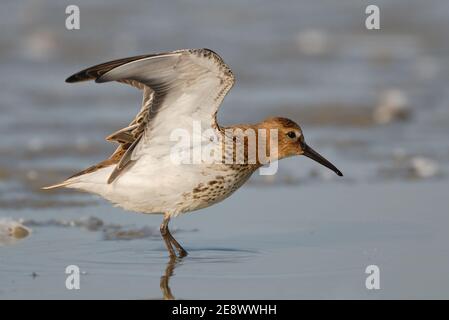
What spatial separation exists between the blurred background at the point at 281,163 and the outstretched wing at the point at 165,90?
749 mm

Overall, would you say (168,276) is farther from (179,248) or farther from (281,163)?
(281,163)

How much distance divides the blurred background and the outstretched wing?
75cm

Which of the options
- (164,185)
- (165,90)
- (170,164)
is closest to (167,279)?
(164,185)

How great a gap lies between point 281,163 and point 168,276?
3.14 meters

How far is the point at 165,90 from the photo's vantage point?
6.13 metres

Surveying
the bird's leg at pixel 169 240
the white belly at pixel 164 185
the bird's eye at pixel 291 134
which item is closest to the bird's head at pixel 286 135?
the bird's eye at pixel 291 134

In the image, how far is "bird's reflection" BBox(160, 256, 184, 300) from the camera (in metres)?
5.68

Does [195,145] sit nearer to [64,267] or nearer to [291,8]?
[64,267]

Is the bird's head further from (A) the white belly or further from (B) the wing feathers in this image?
(B) the wing feathers

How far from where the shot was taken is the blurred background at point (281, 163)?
6137 mm

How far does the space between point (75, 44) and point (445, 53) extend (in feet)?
16.9

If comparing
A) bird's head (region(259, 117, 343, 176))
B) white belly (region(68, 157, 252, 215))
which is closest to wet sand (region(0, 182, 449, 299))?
white belly (region(68, 157, 252, 215))

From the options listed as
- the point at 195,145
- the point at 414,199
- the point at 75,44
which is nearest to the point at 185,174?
the point at 195,145

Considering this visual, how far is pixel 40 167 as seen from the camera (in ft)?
28.6
